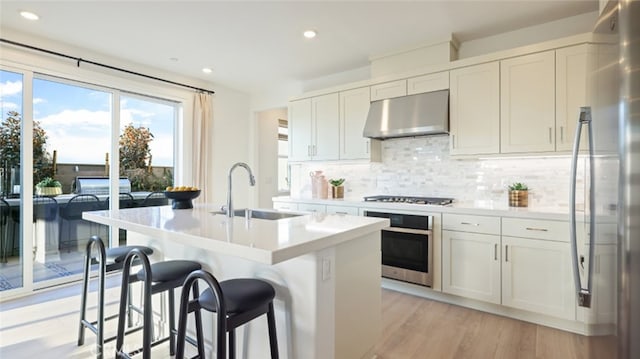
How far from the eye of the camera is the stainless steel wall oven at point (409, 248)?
3.17 m

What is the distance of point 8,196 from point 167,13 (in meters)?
2.46

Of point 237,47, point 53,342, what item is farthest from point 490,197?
point 53,342

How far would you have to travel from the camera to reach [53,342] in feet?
7.89

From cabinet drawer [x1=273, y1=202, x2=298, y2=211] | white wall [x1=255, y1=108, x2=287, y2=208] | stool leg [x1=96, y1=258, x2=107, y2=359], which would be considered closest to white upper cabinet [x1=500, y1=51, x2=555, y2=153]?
cabinet drawer [x1=273, y1=202, x2=298, y2=211]

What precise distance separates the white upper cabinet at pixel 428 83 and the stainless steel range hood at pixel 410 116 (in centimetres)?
5

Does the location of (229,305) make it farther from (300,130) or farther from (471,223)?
(300,130)

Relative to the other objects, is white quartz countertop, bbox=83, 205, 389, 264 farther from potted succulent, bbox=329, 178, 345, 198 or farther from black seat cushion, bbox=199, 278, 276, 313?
potted succulent, bbox=329, 178, 345, 198

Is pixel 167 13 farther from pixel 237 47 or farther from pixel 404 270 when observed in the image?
pixel 404 270

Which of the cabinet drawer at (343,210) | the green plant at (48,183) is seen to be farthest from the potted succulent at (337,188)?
the green plant at (48,183)

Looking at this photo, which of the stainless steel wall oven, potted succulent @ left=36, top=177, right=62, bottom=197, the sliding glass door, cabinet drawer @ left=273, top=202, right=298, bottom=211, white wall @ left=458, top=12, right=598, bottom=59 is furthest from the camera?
cabinet drawer @ left=273, top=202, right=298, bottom=211

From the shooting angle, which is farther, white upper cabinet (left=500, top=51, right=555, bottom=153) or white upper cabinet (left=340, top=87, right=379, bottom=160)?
white upper cabinet (left=340, top=87, right=379, bottom=160)

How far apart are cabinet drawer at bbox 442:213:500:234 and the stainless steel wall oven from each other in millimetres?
165

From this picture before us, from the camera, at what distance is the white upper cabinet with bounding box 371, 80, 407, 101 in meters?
3.63

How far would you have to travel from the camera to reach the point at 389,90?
12.2 ft
